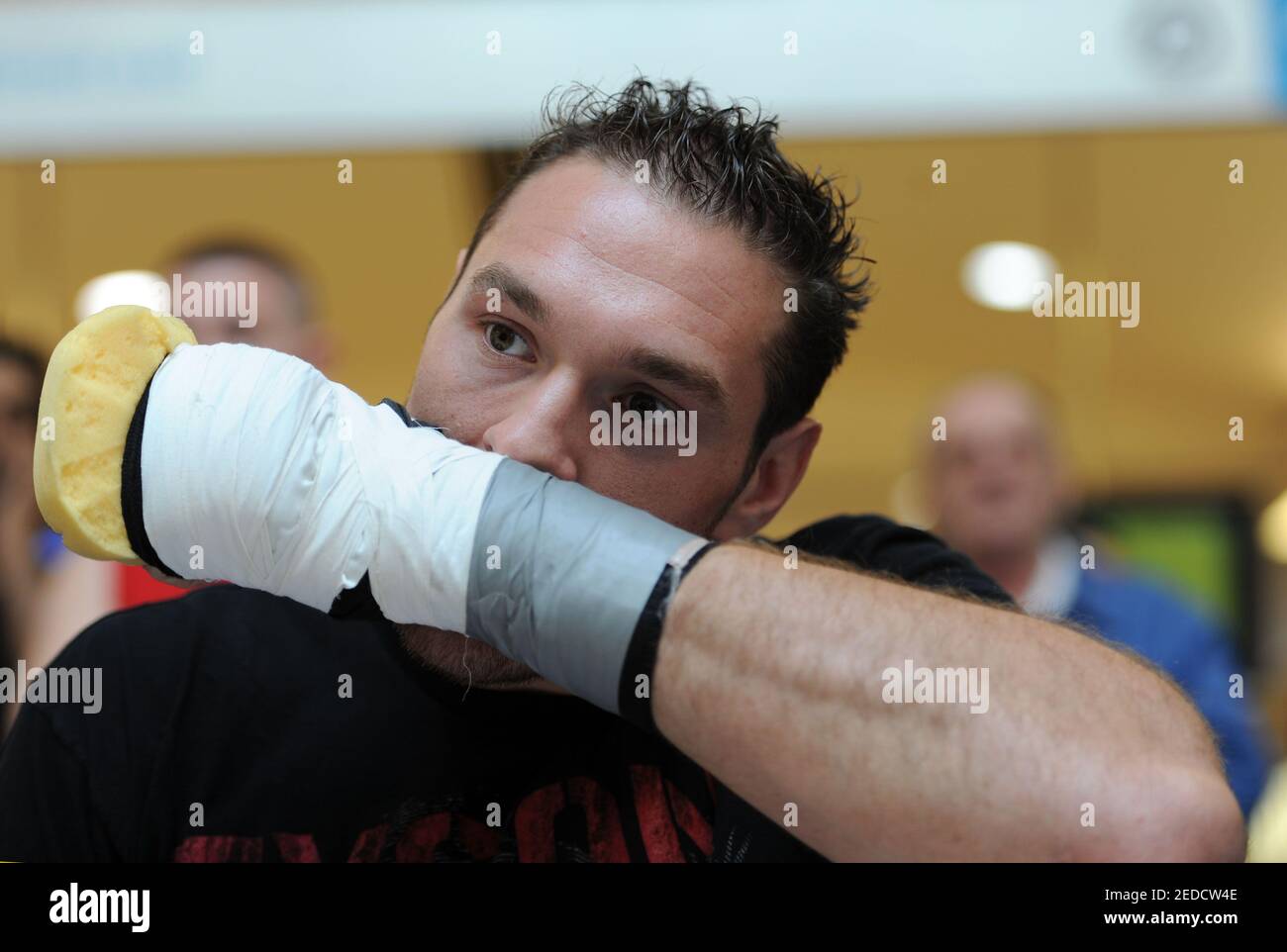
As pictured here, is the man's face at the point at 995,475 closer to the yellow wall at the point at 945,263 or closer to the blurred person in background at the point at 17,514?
the yellow wall at the point at 945,263

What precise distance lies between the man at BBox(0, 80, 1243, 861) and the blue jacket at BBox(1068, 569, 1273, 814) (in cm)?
147

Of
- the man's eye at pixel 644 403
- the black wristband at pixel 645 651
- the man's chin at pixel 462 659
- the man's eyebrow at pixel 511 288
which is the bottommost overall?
the man's chin at pixel 462 659

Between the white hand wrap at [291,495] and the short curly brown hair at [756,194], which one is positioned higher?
the short curly brown hair at [756,194]

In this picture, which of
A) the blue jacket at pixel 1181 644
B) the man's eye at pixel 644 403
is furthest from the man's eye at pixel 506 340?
the blue jacket at pixel 1181 644

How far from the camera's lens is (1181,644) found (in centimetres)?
287

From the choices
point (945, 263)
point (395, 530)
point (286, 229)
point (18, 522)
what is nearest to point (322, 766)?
point (395, 530)

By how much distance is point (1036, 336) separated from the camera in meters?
4.39

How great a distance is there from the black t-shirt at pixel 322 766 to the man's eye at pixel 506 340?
0.35 meters

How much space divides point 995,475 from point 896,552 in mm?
1948

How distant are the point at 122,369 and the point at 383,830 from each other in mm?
554

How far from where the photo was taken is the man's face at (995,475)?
3264 mm

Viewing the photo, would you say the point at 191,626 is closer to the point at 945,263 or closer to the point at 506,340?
the point at 506,340
